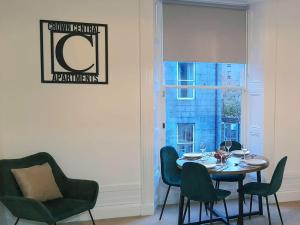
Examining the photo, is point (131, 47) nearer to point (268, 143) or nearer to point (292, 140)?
point (268, 143)

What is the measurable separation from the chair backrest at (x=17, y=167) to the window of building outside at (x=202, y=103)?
5.25ft

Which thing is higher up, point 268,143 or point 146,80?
point 146,80

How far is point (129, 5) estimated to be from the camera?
3.57 m

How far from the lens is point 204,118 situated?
4.30 m

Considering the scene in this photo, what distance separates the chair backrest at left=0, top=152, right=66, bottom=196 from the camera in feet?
9.42

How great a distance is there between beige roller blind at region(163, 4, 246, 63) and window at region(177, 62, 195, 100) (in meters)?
0.12

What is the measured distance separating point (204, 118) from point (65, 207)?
235 cm

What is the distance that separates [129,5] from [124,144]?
1701 millimetres

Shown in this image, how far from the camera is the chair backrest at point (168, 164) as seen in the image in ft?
11.7

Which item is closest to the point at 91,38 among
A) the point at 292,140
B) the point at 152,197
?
the point at 152,197

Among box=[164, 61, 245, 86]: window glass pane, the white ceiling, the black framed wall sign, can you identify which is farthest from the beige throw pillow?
the white ceiling

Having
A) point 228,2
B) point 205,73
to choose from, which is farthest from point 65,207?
point 228,2

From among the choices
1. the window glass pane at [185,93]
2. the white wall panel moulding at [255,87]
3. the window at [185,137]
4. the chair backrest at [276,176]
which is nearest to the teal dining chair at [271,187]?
the chair backrest at [276,176]

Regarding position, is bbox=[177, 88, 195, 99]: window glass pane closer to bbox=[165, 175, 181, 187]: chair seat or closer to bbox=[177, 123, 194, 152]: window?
bbox=[177, 123, 194, 152]: window
